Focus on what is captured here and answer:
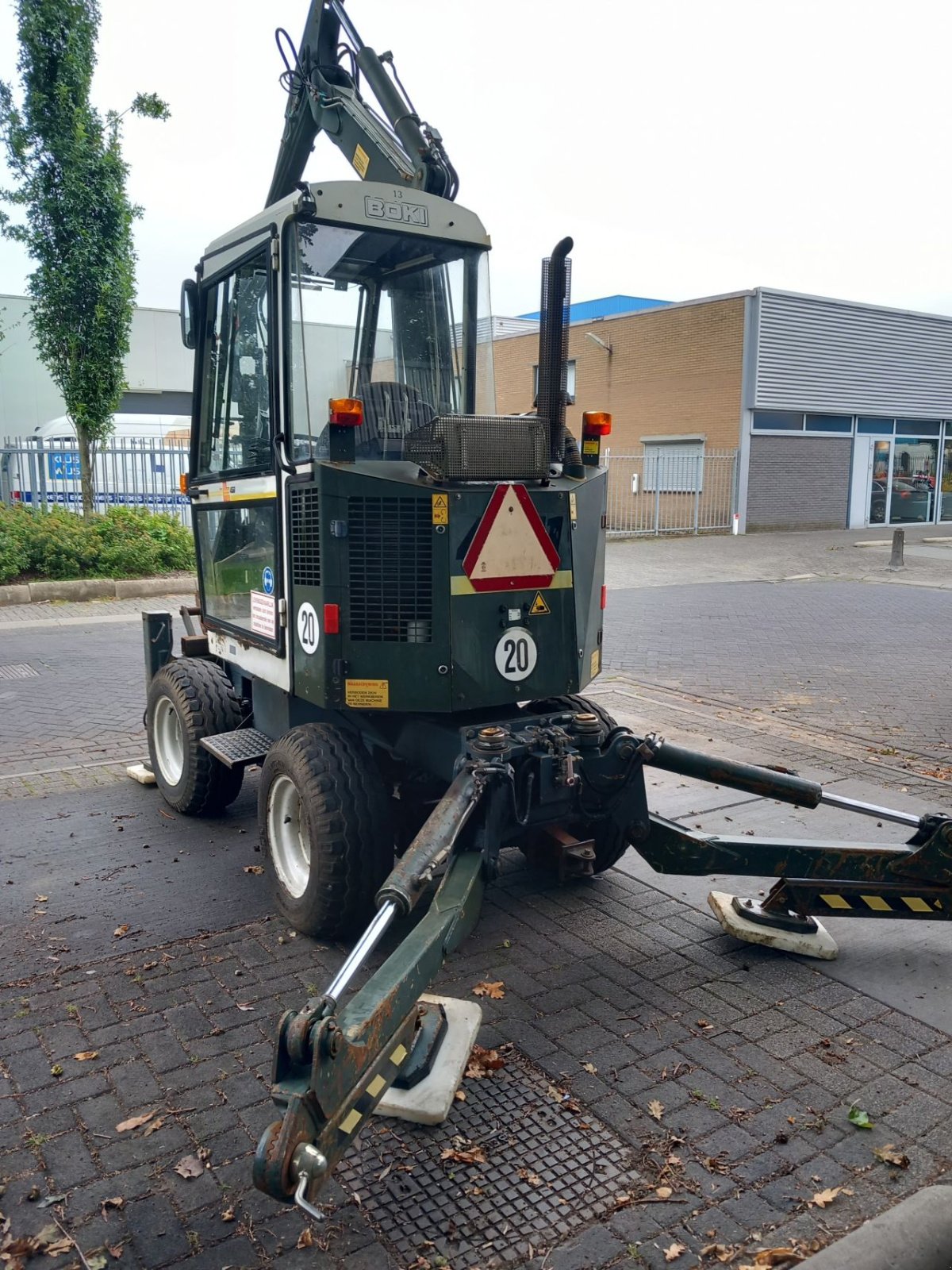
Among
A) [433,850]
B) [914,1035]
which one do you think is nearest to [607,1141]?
[433,850]

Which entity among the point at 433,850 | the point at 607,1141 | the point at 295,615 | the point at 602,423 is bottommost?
the point at 607,1141

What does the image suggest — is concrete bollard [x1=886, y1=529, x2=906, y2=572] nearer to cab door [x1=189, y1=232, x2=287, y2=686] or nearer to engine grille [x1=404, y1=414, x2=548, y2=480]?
cab door [x1=189, y1=232, x2=287, y2=686]

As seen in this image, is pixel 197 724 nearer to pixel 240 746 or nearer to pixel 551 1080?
pixel 240 746

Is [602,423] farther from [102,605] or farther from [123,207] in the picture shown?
[123,207]

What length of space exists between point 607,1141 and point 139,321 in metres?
33.5

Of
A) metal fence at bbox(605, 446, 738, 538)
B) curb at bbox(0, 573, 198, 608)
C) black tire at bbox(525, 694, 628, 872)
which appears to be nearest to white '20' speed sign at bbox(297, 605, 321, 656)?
black tire at bbox(525, 694, 628, 872)

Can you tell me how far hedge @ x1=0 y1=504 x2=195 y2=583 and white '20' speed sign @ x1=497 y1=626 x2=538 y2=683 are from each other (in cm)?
1250

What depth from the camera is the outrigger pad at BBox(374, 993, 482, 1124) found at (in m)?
3.27

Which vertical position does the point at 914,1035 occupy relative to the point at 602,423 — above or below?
below

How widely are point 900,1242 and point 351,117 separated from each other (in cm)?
592

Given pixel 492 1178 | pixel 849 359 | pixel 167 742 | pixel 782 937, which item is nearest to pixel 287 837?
pixel 167 742

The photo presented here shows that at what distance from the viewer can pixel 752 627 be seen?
42.8 ft

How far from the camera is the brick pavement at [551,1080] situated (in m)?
2.87

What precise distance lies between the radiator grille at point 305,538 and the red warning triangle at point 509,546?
0.63 meters
